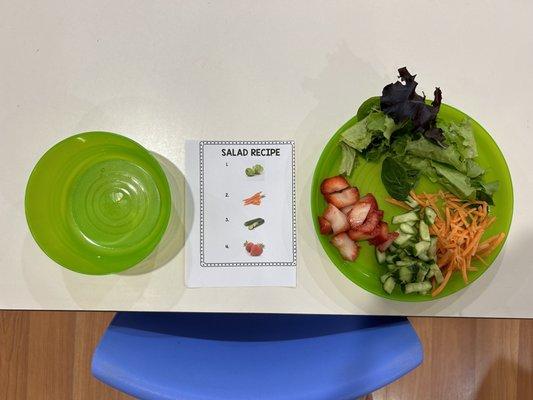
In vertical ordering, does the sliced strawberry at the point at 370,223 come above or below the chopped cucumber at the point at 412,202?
below

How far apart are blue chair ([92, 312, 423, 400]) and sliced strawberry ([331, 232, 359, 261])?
0.43 ft

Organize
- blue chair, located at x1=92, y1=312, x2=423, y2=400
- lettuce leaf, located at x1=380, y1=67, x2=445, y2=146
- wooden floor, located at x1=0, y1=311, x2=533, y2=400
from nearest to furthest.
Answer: blue chair, located at x1=92, y1=312, x2=423, y2=400 < lettuce leaf, located at x1=380, y1=67, x2=445, y2=146 < wooden floor, located at x1=0, y1=311, x2=533, y2=400

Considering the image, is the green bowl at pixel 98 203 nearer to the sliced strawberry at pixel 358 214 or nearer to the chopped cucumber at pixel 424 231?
the sliced strawberry at pixel 358 214

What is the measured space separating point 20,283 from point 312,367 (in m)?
0.51

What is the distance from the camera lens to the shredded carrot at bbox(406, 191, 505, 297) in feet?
2.52

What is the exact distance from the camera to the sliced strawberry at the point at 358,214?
0.78m

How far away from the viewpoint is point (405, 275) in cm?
76

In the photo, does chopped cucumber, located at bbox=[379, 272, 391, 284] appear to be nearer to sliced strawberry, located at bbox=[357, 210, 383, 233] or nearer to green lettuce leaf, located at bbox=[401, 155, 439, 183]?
sliced strawberry, located at bbox=[357, 210, 383, 233]

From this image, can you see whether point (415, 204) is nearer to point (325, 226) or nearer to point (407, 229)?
point (407, 229)

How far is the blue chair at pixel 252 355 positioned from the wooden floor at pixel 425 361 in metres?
0.53

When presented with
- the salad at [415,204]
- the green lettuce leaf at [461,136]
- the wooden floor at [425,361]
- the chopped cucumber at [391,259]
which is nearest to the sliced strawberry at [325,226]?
the salad at [415,204]

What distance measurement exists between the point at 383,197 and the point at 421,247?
0.11 meters

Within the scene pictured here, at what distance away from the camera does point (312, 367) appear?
692 millimetres

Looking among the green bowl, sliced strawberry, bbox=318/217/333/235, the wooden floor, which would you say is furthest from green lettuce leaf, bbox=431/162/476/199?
the wooden floor
